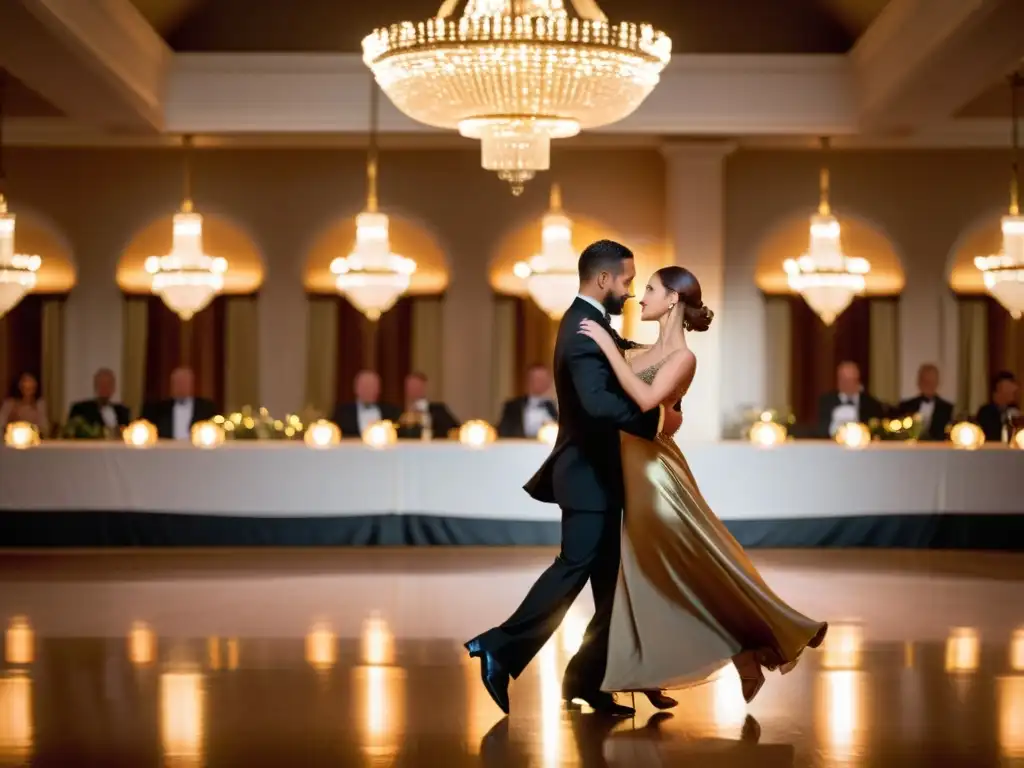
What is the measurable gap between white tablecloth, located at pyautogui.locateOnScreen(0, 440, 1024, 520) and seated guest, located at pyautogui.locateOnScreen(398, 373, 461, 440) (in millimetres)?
1059

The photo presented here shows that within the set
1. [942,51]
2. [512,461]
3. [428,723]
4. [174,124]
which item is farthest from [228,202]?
[428,723]

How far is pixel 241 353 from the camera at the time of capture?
1585 cm

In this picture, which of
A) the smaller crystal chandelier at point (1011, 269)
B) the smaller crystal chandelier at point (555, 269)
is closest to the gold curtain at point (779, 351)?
the smaller crystal chandelier at point (555, 269)

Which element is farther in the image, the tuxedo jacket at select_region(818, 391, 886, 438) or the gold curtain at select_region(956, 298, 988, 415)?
the gold curtain at select_region(956, 298, 988, 415)

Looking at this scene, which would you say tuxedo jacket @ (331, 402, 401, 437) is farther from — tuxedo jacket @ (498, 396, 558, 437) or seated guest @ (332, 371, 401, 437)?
tuxedo jacket @ (498, 396, 558, 437)

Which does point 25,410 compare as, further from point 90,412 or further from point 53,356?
point 53,356

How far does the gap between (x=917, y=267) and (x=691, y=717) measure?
1148cm

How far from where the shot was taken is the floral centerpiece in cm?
1119

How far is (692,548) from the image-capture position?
488cm

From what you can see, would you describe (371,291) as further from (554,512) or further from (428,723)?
(428,723)

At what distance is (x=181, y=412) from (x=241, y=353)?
3.93m

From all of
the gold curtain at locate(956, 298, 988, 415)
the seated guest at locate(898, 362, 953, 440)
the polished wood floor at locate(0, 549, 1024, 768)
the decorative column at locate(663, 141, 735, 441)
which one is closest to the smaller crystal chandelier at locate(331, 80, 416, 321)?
the polished wood floor at locate(0, 549, 1024, 768)

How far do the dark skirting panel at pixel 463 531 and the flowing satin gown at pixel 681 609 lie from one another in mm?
5518

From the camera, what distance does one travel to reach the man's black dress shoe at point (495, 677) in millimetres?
4887
